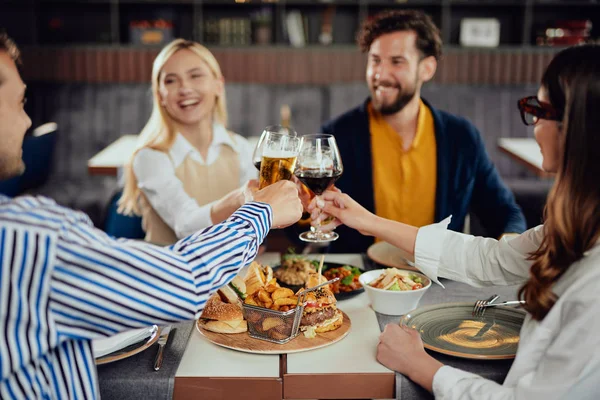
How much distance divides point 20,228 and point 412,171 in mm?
1818

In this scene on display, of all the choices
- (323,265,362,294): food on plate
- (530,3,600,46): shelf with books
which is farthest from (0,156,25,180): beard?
(530,3,600,46): shelf with books

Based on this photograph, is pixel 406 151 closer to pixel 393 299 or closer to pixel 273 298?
pixel 393 299

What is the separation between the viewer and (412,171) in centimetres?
252

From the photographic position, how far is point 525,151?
4129mm

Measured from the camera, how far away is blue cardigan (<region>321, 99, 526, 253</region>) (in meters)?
2.45

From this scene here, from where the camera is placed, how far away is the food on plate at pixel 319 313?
4.55 feet

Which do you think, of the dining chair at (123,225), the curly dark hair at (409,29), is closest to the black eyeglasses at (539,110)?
the curly dark hair at (409,29)

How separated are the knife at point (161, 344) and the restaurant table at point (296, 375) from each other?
1.0 inches

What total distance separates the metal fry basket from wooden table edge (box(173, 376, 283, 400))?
0.13m

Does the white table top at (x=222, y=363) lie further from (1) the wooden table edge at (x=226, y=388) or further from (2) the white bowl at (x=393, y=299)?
(2) the white bowl at (x=393, y=299)

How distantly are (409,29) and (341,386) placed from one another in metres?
1.68

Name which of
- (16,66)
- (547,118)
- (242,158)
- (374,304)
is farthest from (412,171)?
(16,66)

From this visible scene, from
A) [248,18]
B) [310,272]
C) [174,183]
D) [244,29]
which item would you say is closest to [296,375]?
[310,272]

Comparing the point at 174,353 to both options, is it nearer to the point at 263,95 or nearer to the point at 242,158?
the point at 242,158
